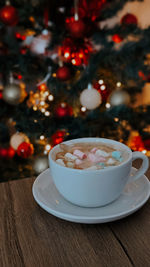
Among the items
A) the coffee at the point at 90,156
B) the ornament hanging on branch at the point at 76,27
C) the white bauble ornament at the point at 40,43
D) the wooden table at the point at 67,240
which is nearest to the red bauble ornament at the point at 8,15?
the white bauble ornament at the point at 40,43

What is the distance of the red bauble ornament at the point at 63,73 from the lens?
132cm

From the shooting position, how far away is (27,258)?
0.46 meters

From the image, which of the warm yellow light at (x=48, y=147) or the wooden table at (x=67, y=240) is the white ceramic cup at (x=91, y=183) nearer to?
the wooden table at (x=67, y=240)

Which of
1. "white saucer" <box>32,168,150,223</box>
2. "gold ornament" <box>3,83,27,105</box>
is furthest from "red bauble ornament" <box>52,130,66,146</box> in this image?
"white saucer" <box>32,168,150,223</box>

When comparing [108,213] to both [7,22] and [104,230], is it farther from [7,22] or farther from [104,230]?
[7,22]

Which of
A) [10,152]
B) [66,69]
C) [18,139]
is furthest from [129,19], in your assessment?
[10,152]

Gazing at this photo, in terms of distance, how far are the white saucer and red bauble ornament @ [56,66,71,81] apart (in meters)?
0.76

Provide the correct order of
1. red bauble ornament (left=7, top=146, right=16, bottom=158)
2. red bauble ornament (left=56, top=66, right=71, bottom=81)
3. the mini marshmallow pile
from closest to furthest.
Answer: the mini marshmallow pile < red bauble ornament (left=56, top=66, right=71, bottom=81) < red bauble ornament (left=7, top=146, right=16, bottom=158)

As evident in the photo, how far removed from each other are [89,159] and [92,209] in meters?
0.10

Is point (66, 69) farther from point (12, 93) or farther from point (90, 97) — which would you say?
point (12, 93)

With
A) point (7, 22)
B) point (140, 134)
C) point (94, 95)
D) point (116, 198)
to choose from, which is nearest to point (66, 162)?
point (116, 198)

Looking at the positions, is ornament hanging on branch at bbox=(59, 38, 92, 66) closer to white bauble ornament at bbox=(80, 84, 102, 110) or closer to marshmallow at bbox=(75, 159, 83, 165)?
white bauble ornament at bbox=(80, 84, 102, 110)

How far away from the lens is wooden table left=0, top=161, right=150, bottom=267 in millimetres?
452

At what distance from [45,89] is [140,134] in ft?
1.95
